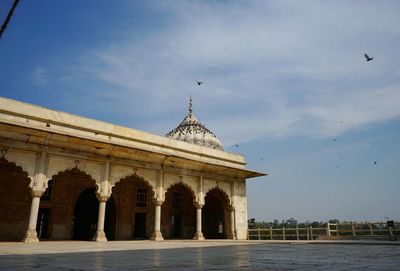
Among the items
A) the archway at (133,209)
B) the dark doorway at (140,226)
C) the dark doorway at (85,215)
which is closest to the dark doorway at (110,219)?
the archway at (133,209)

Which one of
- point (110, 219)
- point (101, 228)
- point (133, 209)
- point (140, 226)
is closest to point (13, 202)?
point (101, 228)

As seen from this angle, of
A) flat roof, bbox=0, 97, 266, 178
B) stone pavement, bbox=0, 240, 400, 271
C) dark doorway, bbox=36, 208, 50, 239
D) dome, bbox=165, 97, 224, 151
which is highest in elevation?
dome, bbox=165, 97, 224, 151

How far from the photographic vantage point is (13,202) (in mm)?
13492

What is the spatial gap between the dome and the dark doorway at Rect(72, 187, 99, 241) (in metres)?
11.6

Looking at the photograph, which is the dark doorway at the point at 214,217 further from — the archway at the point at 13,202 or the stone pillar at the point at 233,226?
the archway at the point at 13,202

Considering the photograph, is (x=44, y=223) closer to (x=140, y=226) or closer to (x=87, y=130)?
(x=87, y=130)

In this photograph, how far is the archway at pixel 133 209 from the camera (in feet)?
55.1

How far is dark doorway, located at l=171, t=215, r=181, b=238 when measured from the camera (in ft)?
64.0

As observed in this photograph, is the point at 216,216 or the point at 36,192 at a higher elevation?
the point at 36,192

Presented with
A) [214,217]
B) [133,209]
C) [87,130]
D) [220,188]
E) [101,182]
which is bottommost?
[214,217]

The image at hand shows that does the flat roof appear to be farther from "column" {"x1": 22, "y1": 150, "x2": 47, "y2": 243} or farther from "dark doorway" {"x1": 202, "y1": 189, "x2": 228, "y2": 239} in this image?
"dark doorway" {"x1": 202, "y1": 189, "x2": 228, "y2": 239}

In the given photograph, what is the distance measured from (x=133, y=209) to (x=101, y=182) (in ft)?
13.6

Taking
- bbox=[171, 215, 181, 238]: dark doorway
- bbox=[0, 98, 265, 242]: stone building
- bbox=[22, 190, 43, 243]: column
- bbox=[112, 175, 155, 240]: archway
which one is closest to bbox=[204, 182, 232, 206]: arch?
bbox=[0, 98, 265, 242]: stone building

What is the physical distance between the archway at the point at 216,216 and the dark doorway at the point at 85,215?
22.6ft
